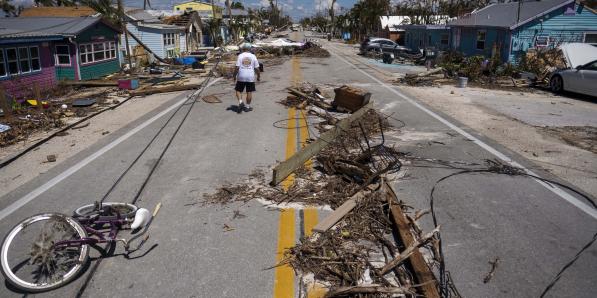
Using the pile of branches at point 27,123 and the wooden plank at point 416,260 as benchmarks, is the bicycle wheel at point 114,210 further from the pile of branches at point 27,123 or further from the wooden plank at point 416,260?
the pile of branches at point 27,123

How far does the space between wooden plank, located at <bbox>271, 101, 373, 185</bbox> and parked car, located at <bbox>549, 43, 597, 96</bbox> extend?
34.5ft

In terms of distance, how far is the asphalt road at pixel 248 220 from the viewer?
4.15m

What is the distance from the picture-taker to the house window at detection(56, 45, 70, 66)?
2211 cm

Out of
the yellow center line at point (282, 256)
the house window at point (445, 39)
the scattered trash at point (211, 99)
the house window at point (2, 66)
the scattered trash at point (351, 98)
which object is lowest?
the yellow center line at point (282, 256)

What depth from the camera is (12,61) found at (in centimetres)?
1739

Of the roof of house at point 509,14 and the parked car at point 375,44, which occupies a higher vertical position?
the roof of house at point 509,14

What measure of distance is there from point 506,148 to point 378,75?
15.6 metres

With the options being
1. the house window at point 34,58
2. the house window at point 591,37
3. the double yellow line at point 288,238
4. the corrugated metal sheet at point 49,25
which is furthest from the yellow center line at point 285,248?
the house window at point 591,37

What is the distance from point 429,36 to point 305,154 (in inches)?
1434

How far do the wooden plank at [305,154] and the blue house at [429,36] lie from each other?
3025cm

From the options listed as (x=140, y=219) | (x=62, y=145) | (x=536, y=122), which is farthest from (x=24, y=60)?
(x=536, y=122)

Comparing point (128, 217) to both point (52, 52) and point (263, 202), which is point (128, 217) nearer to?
point (263, 202)

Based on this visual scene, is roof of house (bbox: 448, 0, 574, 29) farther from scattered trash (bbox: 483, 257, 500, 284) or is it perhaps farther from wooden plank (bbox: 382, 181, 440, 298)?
scattered trash (bbox: 483, 257, 500, 284)

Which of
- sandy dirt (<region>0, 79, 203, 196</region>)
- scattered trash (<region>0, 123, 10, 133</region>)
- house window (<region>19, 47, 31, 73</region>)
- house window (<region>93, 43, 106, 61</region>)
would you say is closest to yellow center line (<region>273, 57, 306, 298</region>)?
sandy dirt (<region>0, 79, 203, 196</region>)
